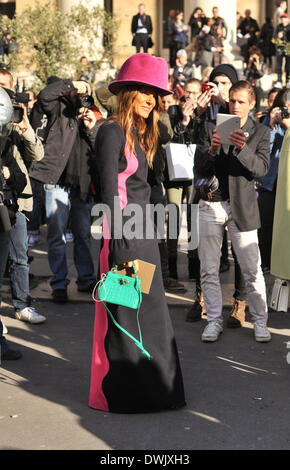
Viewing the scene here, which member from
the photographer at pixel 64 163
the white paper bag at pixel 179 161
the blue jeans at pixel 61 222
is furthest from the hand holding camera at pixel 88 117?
the white paper bag at pixel 179 161

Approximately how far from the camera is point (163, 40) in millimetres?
31125

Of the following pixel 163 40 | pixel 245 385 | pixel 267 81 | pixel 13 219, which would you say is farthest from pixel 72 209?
pixel 163 40

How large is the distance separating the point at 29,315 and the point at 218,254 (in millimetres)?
1600

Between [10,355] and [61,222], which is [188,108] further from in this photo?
[10,355]

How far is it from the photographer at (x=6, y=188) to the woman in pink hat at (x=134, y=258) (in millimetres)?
796

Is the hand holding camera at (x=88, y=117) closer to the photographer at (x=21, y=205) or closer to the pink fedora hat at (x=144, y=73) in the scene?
the photographer at (x=21, y=205)

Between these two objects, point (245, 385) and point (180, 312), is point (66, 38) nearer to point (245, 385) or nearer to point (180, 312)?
point (180, 312)

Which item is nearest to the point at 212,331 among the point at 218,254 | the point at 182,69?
the point at 218,254

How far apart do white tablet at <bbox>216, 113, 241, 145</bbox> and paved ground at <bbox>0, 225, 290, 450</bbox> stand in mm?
1488

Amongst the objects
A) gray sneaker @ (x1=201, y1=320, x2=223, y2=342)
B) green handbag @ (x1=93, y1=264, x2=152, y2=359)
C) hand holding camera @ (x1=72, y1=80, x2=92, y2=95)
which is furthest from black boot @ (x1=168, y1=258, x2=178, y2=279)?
green handbag @ (x1=93, y1=264, x2=152, y2=359)

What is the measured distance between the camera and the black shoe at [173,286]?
7832 mm

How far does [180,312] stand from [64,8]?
55.4 feet

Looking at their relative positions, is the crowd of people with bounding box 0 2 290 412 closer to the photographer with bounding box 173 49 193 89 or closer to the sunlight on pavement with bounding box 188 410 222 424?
the sunlight on pavement with bounding box 188 410 222 424

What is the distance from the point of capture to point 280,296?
19.5 ft
